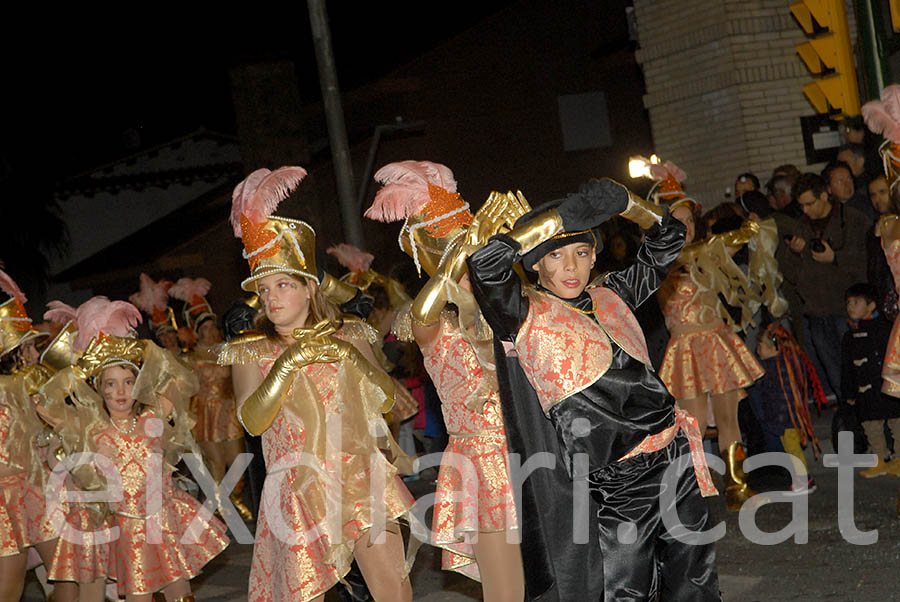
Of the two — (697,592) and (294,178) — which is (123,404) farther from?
(697,592)

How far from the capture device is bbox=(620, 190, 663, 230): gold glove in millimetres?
4605

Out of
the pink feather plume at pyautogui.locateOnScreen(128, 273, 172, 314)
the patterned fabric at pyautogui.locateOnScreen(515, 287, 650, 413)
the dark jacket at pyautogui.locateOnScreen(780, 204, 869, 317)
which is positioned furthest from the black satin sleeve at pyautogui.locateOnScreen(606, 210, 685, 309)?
the pink feather plume at pyautogui.locateOnScreen(128, 273, 172, 314)

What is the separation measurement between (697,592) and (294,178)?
2448 mm

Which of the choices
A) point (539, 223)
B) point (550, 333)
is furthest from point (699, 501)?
point (539, 223)

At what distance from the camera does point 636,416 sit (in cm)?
443

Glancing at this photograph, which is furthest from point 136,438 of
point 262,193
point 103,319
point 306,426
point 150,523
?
point 262,193

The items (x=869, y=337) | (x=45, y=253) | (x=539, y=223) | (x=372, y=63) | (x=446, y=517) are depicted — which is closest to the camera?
(x=539, y=223)

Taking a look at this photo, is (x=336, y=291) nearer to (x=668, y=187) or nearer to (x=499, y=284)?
(x=499, y=284)

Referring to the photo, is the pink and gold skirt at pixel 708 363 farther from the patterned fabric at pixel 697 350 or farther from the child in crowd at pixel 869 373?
the child in crowd at pixel 869 373

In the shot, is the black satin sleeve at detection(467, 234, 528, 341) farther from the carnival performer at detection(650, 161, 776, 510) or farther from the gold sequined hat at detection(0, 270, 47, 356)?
the gold sequined hat at detection(0, 270, 47, 356)

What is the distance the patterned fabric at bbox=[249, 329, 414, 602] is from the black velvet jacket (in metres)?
0.69

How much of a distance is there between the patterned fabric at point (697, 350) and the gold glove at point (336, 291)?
2491mm

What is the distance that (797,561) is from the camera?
621 centimetres

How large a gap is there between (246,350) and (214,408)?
20.2ft
